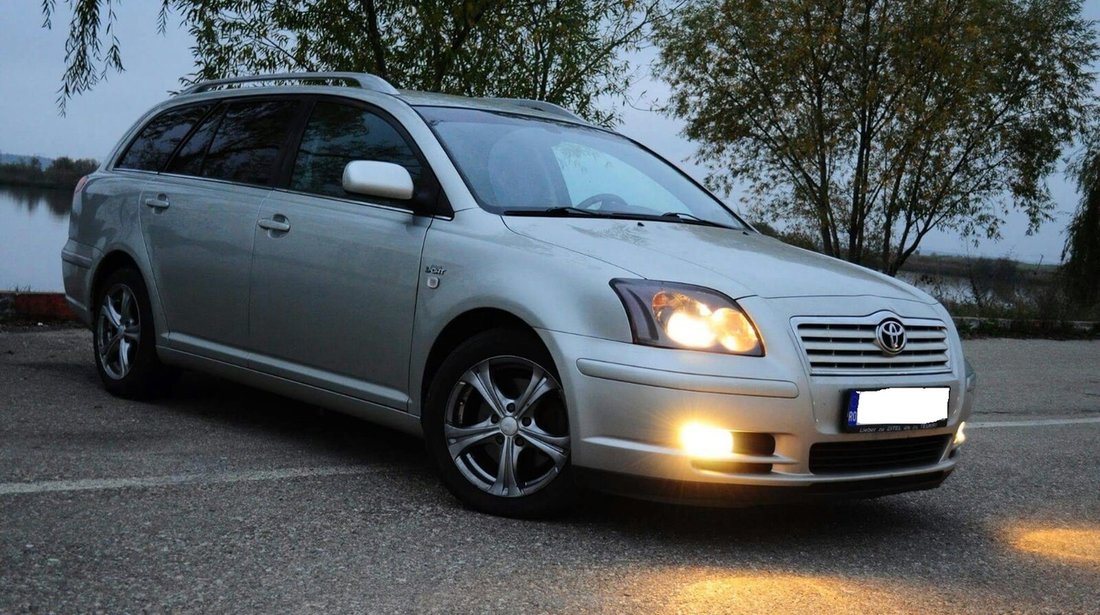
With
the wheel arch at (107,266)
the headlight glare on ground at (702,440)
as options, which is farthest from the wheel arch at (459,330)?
the wheel arch at (107,266)

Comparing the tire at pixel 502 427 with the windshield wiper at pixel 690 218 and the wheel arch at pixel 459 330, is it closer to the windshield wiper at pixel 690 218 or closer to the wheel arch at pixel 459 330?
the wheel arch at pixel 459 330

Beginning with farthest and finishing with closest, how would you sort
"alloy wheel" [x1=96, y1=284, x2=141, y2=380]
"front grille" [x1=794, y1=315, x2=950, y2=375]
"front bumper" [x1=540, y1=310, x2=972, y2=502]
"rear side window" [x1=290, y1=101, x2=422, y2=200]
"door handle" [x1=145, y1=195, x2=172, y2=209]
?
"alloy wheel" [x1=96, y1=284, x2=141, y2=380]
"door handle" [x1=145, y1=195, x2=172, y2=209]
"rear side window" [x1=290, y1=101, x2=422, y2=200]
"front grille" [x1=794, y1=315, x2=950, y2=375]
"front bumper" [x1=540, y1=310, x2=972, y2=502]

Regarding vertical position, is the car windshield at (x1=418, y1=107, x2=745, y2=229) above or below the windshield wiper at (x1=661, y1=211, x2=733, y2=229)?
above

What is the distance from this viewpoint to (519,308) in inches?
178

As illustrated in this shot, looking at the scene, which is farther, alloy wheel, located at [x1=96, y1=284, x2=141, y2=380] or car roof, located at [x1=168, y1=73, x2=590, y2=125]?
alloy wheel, located at [x1=96, y1=284, x2=141, y2=380]

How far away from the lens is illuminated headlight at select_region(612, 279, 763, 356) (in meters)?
4.22

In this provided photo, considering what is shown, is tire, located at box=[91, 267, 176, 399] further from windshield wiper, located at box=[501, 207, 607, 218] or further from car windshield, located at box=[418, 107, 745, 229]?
windshield wiper, located at box=[501, 207, 607, 218]

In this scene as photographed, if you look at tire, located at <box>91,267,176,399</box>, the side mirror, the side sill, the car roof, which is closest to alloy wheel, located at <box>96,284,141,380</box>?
tire, located at <box>91,267,176,399</box>

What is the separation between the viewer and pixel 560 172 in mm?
5547

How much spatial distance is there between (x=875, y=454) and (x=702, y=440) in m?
0.70

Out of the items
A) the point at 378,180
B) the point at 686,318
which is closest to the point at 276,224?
the point at 378,180

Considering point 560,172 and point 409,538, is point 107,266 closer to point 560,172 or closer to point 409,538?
point 560,172

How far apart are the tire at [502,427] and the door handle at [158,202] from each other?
2.37m

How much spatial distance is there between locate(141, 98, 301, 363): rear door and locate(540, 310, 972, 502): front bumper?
2.17m
